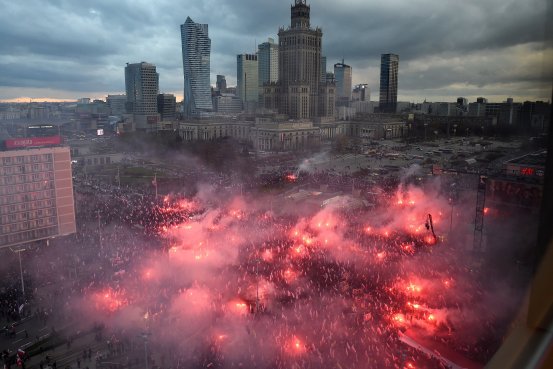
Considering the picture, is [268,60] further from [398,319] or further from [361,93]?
[398,319]

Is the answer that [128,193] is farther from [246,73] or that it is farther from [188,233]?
[246,73]

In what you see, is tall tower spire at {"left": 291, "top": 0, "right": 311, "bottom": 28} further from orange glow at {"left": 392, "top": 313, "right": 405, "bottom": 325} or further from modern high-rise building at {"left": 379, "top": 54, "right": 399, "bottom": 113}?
orange glow at {"left": 392, "top": 313, "right": 405, "bottom": 325}

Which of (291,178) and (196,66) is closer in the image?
(291,178)

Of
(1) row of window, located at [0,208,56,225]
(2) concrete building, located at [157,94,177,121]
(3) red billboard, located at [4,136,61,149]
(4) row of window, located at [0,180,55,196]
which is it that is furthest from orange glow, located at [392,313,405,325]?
(2) concrete building, located at [157,94,177,121]

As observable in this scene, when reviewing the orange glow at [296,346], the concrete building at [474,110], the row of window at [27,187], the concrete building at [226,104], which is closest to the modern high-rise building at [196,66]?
the concrete building at [226,104]

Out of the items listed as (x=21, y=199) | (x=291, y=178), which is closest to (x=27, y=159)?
(x=21, y=199)

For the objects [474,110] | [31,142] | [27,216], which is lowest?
[27,216]

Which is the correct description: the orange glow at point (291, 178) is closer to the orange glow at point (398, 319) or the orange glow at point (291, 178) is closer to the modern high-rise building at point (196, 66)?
the orange glow at point (398, 319)
